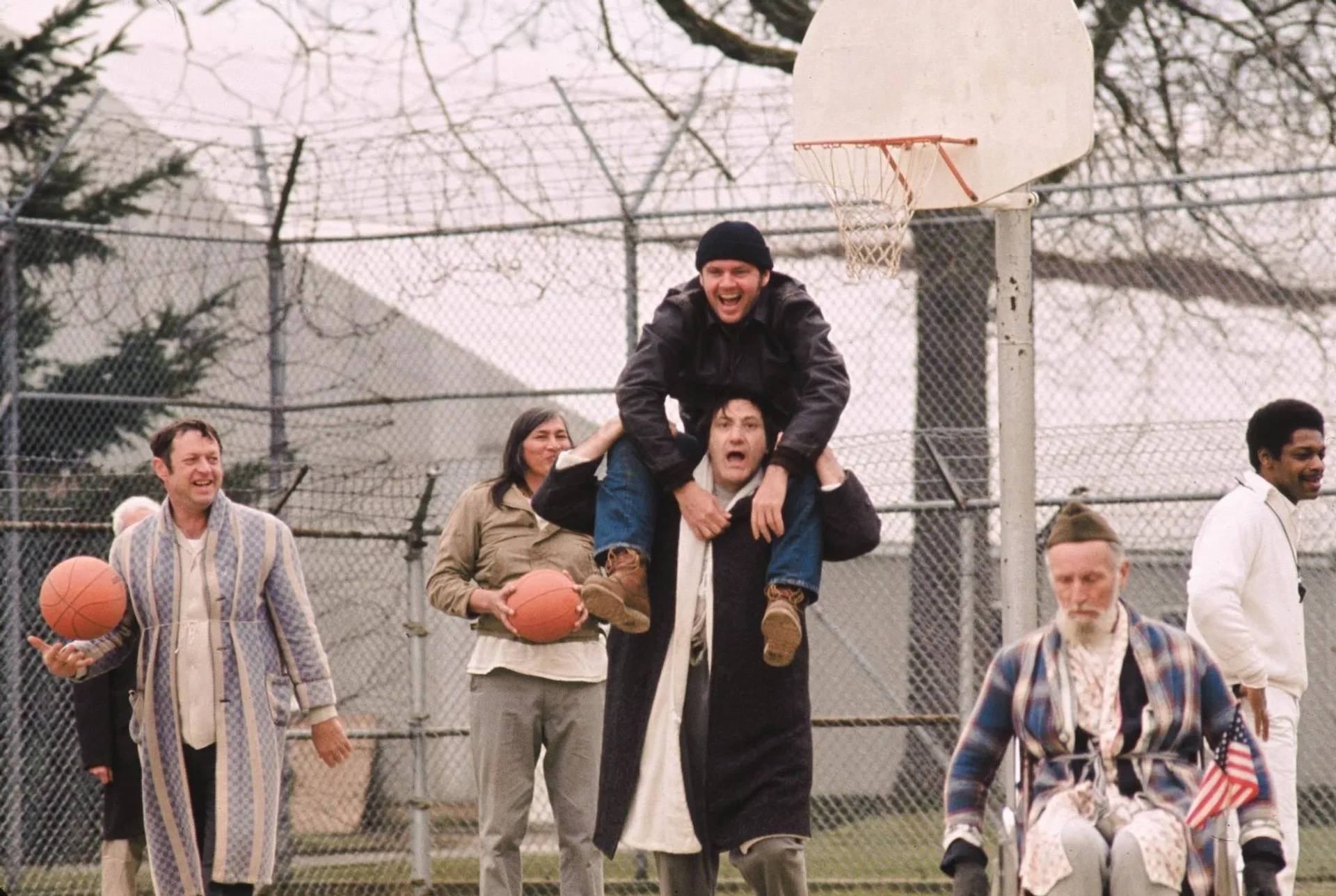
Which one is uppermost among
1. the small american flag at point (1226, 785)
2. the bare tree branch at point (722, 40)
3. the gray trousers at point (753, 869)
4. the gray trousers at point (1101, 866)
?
the bare tree branch at point (722, 40)

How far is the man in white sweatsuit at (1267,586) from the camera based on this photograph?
6746mm

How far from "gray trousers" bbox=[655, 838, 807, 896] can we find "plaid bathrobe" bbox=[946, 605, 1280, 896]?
71cm

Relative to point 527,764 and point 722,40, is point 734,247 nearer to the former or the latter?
point 527,764

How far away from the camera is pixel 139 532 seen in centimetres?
710

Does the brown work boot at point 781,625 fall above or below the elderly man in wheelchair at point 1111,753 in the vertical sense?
above

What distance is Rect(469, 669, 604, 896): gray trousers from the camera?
7645 millimetres

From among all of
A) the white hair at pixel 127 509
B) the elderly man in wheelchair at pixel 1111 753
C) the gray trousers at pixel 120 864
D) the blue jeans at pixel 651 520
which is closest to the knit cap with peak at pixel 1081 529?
the elderly man in wheelchair at pixel 1111 753

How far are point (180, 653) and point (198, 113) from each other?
22.5 feet

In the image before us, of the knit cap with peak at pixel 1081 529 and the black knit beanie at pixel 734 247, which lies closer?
the knit cap with peak at pixel 1081 529

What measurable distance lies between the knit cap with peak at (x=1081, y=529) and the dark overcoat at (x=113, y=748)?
12.1 feet

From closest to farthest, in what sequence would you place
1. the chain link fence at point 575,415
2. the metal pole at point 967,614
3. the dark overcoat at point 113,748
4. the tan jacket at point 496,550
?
1. the dark overcoat at point 113,748
2. the tan jacket at point 496,550
3. the metal pole at point 967,614
4. the chain link fence at point 575,415

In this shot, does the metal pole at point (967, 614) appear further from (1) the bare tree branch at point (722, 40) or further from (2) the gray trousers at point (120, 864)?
(1) the bare tree branch at point (722, 40)

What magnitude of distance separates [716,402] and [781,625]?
29.5 inches

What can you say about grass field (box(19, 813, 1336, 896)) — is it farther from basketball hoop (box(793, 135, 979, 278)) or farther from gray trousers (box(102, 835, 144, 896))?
basketball hoop (box(793, 135, 979, 278))
